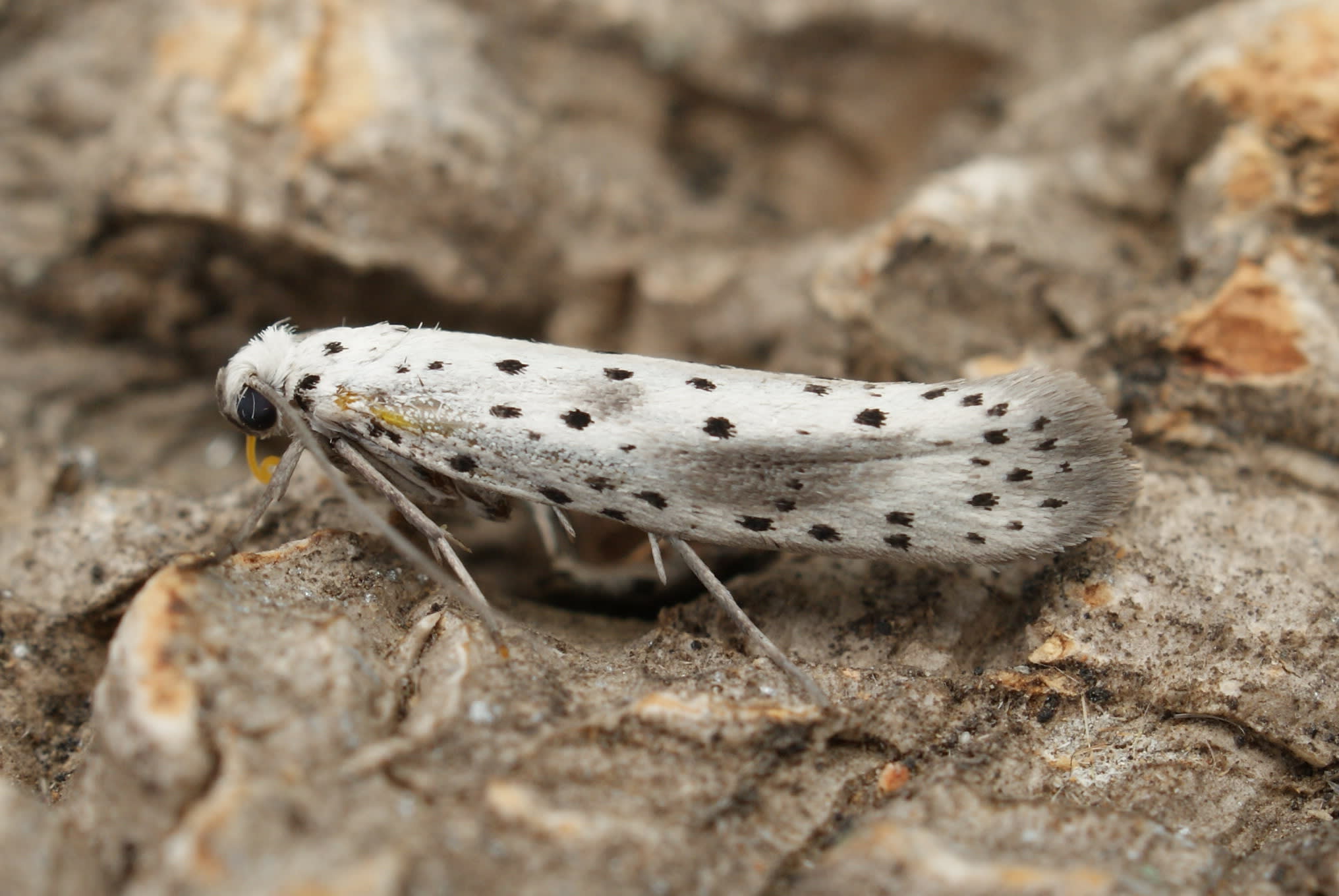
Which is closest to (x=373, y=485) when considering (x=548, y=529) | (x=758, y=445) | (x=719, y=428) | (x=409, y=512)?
(x=409, y=512)

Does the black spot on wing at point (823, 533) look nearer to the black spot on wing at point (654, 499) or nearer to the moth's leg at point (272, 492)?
the black spot on wing at point (654, 499)

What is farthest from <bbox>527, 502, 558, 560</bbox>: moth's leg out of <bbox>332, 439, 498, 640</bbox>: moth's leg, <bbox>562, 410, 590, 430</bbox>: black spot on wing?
<bbox>562, 410, 590, 430</bbox>: black spot on wing

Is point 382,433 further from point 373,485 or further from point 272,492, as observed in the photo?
point 272,492

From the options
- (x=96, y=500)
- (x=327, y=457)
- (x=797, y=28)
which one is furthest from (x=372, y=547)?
(x=797, y=28)

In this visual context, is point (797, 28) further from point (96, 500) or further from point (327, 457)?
point (96, 500)

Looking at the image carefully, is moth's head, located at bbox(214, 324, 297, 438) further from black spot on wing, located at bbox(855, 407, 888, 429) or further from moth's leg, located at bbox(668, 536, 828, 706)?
black spot on wing, located at bbox(855, 407, 888, 429)

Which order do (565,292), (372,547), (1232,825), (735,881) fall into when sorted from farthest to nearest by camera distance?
(565,292) < (372,547) < (1232,825) < (735,881)
